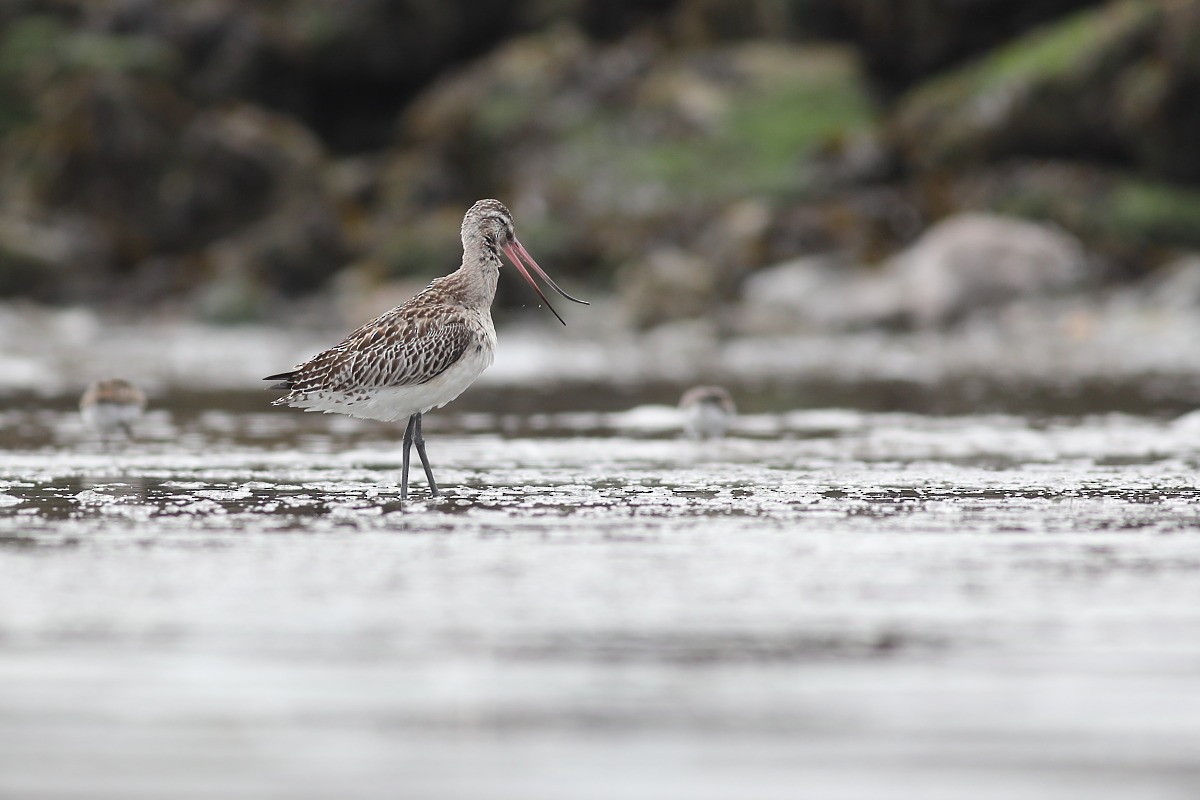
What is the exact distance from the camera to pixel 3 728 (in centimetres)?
480

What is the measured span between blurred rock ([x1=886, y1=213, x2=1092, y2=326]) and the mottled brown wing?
827 inches

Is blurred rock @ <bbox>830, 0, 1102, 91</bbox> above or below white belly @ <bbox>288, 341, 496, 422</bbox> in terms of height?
above

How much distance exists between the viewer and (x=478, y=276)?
10.3 m

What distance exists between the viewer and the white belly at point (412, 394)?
9742 mm

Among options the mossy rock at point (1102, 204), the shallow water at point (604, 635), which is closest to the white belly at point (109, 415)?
the shallow water at point (604, 635)

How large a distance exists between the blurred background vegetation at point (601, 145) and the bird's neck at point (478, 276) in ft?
66.9

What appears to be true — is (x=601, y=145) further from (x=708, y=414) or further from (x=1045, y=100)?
(x=708, y=414)

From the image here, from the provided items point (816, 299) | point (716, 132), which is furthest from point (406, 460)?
point (716, 132)

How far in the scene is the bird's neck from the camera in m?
10.2

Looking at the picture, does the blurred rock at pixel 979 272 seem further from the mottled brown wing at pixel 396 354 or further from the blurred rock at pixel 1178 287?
the mottled brown wing at pixel 396 354

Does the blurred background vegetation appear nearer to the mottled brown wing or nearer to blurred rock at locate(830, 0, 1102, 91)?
blurred rock at locate(830, 0, 1102, 91)

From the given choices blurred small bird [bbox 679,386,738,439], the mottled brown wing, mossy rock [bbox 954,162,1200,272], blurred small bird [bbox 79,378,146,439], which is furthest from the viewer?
mossy rock [bbox 954,162,1200,272]

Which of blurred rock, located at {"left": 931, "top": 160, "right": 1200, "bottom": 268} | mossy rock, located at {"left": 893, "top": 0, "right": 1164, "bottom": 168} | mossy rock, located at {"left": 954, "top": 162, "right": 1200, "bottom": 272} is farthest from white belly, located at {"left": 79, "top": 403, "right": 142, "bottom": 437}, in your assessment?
mossy rock, located at {"left": 893, "top": 0, "right": 1164, "bottom": 168}

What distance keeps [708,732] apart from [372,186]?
3951 cm
